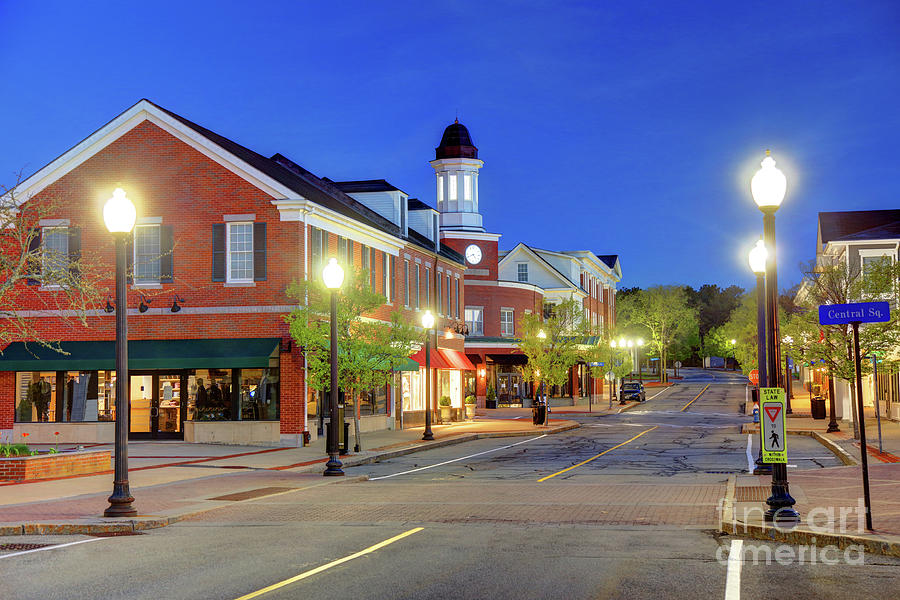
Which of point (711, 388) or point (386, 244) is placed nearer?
point (386, 244)

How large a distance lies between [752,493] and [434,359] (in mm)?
27891

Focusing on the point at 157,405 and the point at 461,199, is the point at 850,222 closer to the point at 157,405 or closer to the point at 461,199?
the point at 461,199

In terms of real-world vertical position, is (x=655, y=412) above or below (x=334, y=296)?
below

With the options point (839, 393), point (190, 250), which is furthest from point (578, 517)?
point (839, 393)

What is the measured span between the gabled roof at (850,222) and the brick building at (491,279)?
20.5m

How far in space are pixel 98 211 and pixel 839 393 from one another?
36.6 meters

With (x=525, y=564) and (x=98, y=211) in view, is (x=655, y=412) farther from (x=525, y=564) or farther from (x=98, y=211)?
(x=525, y=564)

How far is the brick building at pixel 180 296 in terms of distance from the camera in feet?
101

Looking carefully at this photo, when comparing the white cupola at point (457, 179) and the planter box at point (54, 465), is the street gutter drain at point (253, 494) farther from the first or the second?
the white cupola at point (457, 179)

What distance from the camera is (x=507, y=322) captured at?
69875 mm

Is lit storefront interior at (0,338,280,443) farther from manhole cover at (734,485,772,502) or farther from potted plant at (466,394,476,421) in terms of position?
potted plant at (466,394,476,421)

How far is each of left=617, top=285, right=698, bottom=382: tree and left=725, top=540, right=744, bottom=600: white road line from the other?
9599cm

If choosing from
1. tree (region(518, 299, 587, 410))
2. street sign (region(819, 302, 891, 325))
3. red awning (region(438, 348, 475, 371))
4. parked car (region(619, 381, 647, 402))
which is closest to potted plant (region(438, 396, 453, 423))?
red awning (region(438, 348, 475, 371))

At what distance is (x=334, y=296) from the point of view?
932 inches
